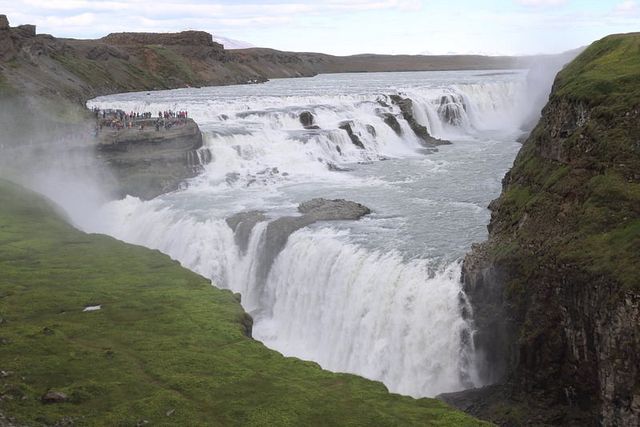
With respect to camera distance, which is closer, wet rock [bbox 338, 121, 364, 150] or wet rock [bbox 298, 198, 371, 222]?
wet rock [bbox 298, 198, 371, 222]

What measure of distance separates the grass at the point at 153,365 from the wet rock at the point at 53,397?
0.19 meters

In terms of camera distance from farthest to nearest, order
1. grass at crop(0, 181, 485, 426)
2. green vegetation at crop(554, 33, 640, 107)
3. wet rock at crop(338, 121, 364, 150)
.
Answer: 1. wet rock at crop(338, 121, 364, 150)
2. green vegetation at crop(554, 33, 640, 107)
3. grass at crop(0, 181, 485, 426)

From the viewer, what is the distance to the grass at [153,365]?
60.4 feet

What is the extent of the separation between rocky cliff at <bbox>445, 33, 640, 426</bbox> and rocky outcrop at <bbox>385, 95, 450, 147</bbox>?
130ft

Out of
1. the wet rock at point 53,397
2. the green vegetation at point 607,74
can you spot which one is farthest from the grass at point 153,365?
the green vegetation at point 607,74

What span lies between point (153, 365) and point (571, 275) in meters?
12.8

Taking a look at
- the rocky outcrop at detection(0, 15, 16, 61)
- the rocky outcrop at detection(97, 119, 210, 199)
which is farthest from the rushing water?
the rocky outcrop at detection(0, 15, 16, 61)

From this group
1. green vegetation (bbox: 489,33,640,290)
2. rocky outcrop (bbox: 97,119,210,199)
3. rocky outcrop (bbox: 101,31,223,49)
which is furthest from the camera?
rocky outcrop (bbox: 101,31,223,49)

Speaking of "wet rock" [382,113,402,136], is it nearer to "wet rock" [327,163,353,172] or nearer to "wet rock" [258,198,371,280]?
"wet rock" [327,163,353,172]

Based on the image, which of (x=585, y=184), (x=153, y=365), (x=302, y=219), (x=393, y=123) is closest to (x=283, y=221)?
(x=302, y=219)

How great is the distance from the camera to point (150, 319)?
2481 centimetres

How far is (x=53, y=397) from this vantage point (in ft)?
60.1

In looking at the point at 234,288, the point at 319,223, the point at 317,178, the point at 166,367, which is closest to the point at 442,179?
the point at 317,178

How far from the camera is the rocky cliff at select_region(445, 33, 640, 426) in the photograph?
20.5 m
